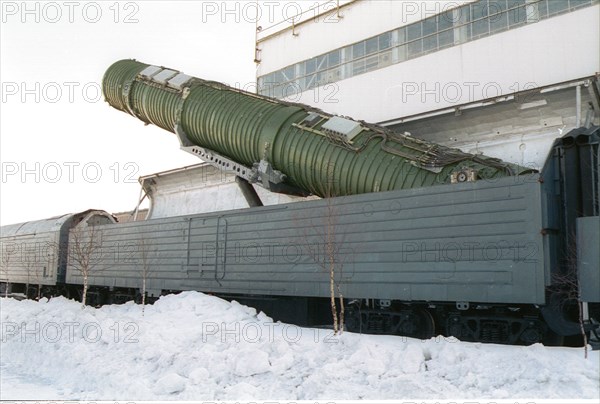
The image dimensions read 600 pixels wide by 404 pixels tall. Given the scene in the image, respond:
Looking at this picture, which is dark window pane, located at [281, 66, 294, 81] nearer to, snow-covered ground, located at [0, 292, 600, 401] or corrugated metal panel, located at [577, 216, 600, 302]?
snow-covered ground, located at [0, 292, 600, 401]

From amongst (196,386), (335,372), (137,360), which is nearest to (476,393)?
(335,372)

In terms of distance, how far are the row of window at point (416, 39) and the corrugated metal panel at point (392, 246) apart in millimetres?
6933

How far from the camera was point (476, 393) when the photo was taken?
6020 millimetres

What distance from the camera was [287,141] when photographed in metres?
12.0

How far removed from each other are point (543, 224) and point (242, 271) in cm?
626

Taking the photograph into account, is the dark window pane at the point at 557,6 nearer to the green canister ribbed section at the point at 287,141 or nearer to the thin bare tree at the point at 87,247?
the green canister ribbed section at the point at 287,141

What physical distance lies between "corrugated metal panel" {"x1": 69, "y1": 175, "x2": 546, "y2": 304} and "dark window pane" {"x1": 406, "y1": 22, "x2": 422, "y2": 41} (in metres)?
7.47

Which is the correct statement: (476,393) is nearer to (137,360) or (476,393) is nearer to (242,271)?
(137,360)

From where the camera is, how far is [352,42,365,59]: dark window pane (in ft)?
55.5

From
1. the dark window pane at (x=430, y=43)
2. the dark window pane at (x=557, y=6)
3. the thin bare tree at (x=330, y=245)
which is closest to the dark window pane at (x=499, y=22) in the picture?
the dark window pane at (x=557, y=6)

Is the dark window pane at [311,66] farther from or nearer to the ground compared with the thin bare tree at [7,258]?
farther from the ground

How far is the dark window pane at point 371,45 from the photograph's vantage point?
16511 millimetres

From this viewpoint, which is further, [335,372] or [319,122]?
[319,122]

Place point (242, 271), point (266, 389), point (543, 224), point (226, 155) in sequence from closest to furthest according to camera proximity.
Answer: point (266, 389), point (543, 224), point (242, 271), point (226, 155)
